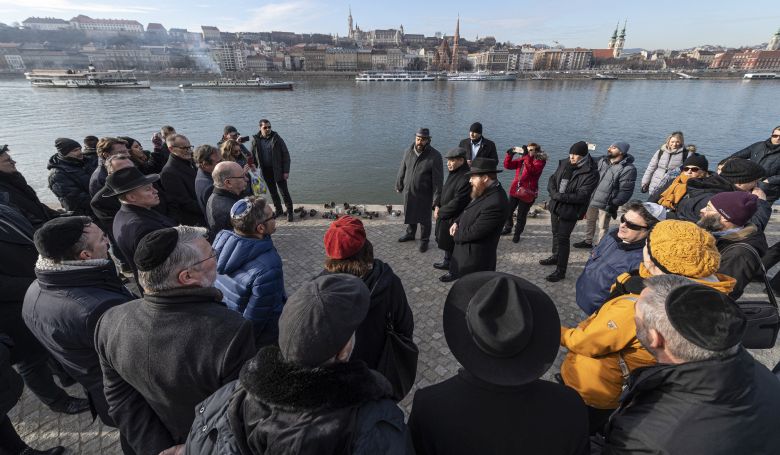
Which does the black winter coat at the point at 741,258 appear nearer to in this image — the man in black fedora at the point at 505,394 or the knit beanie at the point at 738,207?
the knit beanie at the point at 738,207

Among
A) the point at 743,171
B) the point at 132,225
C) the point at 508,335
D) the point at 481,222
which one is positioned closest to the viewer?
the point at 508,335

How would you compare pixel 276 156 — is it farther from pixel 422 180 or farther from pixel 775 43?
pixel 775 43

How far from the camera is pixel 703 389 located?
1.28 metres

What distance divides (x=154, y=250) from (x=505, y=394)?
70.3 inches

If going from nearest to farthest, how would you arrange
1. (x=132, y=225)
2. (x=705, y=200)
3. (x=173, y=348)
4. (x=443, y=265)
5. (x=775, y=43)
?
(x=173, y=348) < (x=132, y=225) < (x=705, y=200) < (x=443, y=265) < (x=775, y=43)

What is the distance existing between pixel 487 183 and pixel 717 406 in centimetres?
296

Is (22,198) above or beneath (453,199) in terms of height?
above

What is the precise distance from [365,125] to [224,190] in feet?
90.5

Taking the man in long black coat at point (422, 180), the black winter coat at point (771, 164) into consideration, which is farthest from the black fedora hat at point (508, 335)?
the black winter coat at point (771, 164)

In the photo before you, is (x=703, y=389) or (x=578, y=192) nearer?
(x=703, y=389)

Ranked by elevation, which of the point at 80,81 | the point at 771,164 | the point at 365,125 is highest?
the point at 80,81

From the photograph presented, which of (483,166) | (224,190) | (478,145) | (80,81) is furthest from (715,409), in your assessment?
(80,81)

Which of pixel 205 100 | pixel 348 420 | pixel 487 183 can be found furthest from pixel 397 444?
pixel 205 100

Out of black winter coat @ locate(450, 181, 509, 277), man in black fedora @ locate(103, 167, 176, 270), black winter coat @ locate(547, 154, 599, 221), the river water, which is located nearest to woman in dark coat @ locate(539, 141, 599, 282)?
black winter coat @ locate(547, 154, 599, 221)
